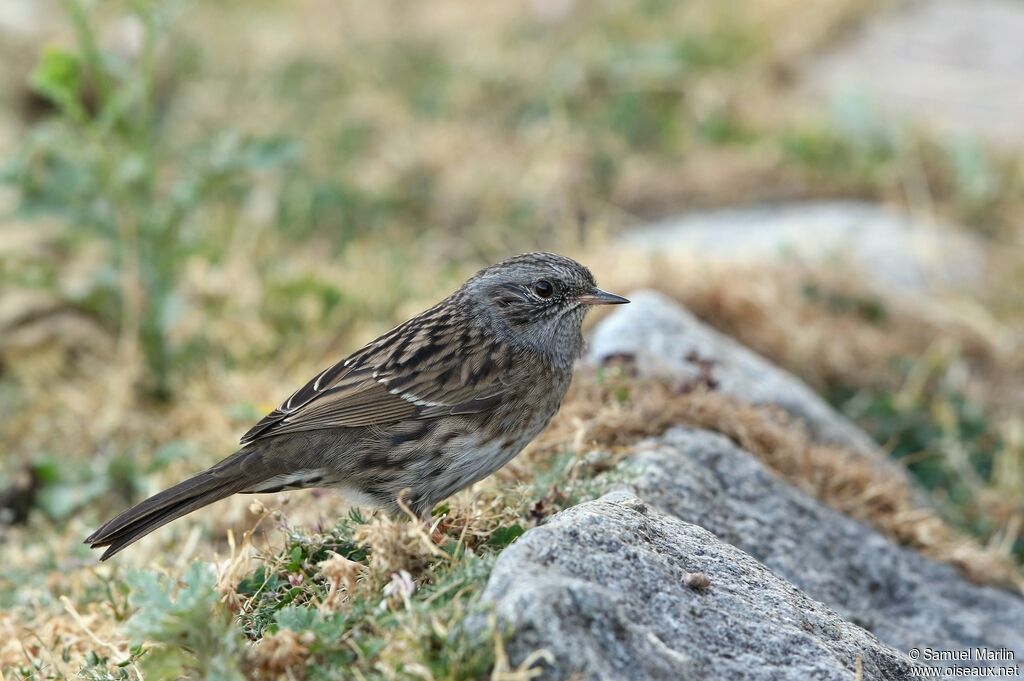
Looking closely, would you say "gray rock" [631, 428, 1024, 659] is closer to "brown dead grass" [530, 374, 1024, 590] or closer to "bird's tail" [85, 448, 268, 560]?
"brown dead grass" [530, 374, 1024, 590]

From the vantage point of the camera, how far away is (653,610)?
3293mm

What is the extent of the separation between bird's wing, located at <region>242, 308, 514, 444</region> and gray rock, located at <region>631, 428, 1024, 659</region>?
0.68m

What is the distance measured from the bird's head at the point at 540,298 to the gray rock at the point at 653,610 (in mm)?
1212

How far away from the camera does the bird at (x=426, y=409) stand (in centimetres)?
440

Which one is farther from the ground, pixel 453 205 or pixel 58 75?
pixel 58 75

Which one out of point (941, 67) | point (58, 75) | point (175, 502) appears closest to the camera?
point (175, 502)

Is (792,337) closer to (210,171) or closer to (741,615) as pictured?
(210,171)

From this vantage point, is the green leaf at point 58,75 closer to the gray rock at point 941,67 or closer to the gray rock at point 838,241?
the gray rock at point 838,241

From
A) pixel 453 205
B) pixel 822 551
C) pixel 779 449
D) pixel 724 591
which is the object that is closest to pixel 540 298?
pixel 779 449

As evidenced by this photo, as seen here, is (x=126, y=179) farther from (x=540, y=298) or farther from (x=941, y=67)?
(x=941, y=67)

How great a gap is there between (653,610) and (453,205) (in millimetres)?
6998

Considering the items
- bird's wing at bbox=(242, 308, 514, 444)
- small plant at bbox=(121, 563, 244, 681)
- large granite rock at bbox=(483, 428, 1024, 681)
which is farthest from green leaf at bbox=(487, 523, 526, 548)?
small plant at bbox=(121, 563, 244, 681)

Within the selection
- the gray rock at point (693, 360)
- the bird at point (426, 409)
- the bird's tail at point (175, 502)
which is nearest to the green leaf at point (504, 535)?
the bird at point (426, 409)

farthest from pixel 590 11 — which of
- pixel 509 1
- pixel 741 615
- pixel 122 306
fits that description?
pixel 741 615
